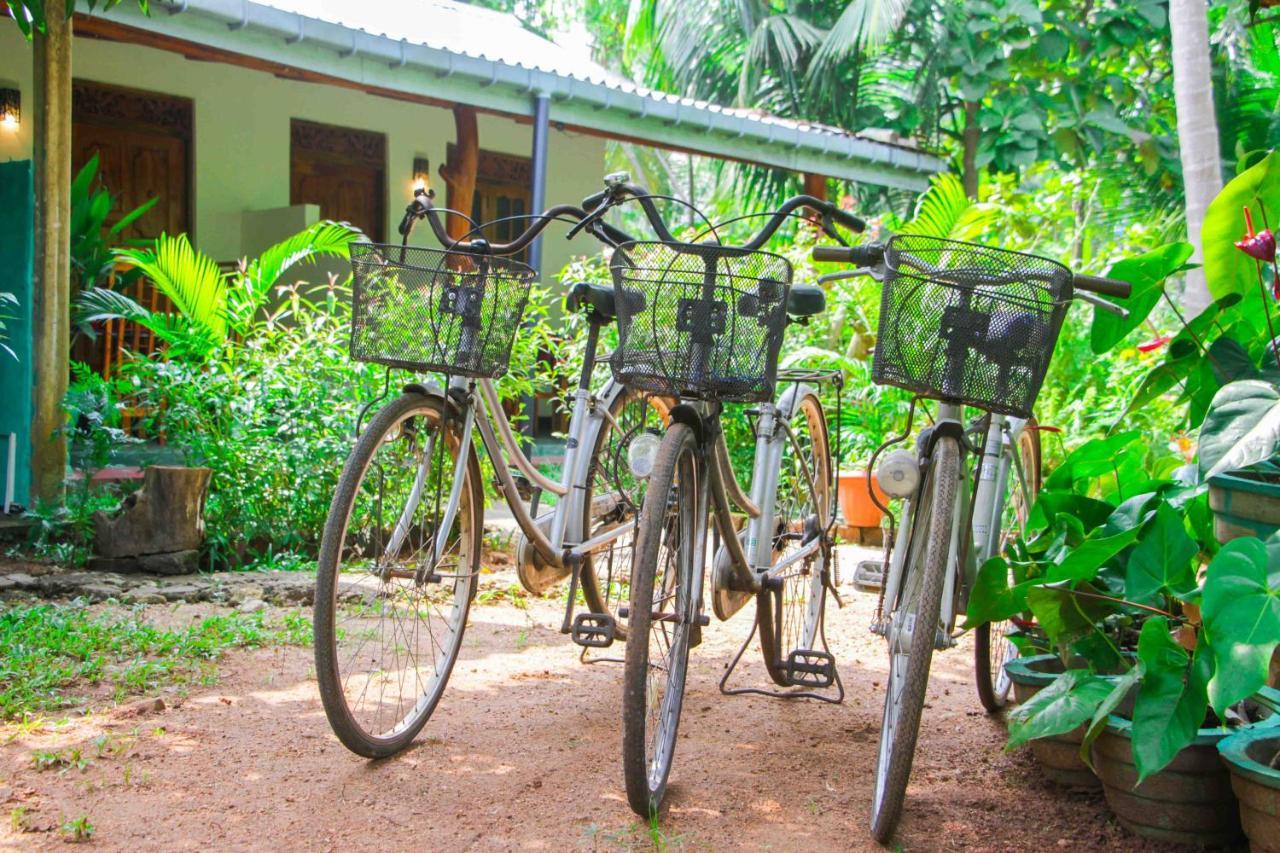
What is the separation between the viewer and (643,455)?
3449 millimetres

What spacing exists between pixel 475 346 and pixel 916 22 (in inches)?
531

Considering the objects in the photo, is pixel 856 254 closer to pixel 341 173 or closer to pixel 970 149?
pixel 341 173

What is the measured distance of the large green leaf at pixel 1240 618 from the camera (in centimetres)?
233

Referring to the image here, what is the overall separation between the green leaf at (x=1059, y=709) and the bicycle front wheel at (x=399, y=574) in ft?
4.82

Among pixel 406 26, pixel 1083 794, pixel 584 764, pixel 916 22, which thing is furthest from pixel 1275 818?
pixel 916 22

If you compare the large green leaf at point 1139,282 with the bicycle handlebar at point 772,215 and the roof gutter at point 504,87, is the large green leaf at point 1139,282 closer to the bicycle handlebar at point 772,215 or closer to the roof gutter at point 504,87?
the bicycle handlebar at point 772,215

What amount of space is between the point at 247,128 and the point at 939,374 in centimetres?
862

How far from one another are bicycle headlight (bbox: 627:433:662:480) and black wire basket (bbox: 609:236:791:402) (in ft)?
1.67

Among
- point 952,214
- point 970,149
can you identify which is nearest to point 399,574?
point 952,214

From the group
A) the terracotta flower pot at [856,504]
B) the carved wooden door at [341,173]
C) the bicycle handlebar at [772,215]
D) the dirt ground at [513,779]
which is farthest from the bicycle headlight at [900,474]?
the carved wooden door at [341,173]

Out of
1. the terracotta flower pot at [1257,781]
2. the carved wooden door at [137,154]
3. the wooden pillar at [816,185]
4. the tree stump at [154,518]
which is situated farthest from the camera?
the wooden pillar at [816,185]

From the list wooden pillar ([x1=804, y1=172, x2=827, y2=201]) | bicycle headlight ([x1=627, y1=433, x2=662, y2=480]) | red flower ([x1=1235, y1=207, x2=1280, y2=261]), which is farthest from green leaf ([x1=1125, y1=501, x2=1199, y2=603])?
wooden pillar ([x1=804, y1=172, x2=827, y2=201])

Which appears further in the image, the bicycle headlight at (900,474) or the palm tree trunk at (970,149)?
the palm tree trunk at (970,149)

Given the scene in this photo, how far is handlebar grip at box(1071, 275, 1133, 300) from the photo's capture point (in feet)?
9.87
